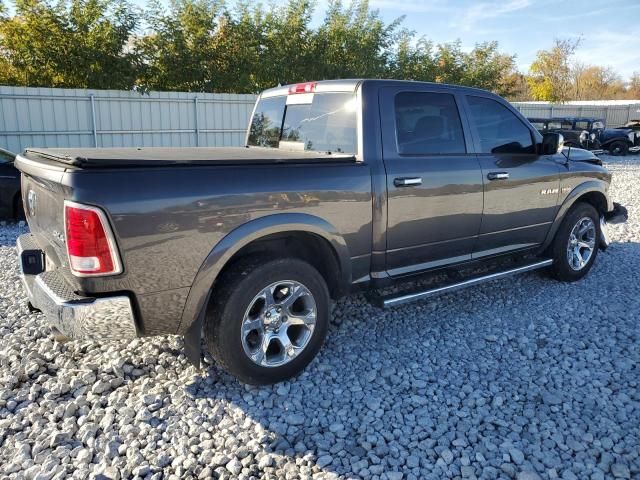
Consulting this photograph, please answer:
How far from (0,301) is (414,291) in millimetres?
3666

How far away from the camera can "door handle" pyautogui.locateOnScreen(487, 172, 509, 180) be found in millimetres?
4215

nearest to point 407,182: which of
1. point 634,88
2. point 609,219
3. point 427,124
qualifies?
point 427,124

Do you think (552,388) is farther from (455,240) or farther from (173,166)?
(173,166)

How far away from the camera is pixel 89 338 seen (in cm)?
269

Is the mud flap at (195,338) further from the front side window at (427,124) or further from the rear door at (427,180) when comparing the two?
the front side window at (427,124)

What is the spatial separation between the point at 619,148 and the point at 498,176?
832 inches

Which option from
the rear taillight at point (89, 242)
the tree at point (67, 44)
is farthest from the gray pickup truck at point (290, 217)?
the tree at point (67, 44)

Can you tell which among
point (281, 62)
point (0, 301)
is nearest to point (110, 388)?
point (0, 301)

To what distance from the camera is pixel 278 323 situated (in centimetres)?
328

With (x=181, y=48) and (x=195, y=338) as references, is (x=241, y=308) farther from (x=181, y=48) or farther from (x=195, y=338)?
(x=181, y=48)

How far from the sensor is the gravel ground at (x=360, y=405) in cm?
259

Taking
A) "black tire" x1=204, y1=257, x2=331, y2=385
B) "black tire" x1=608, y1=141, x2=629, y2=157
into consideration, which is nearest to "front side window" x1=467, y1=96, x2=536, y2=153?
"black tire" x1=204, y1=257, x2=331, y2=385

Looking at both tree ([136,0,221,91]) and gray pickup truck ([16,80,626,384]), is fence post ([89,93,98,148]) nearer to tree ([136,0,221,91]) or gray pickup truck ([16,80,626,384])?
tree ([136,0,221,91])

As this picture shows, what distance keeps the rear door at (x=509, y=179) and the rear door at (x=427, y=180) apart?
0.16 metres
